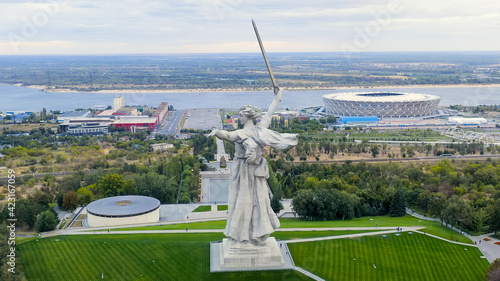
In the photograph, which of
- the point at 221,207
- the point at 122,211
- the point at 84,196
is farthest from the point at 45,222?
the point at 221,207

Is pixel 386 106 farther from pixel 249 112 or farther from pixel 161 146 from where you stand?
pixel 249 112

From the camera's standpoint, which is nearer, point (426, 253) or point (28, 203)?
point (426, 253)

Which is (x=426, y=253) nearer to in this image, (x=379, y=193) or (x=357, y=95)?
(x=379, y=193)

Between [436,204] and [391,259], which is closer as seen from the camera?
[391,259]

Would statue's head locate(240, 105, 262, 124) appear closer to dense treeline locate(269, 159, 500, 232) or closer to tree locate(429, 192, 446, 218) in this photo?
dense treeline locate(269, 159, 500, 232)

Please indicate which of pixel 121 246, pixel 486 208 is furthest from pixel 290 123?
pixel 121 246

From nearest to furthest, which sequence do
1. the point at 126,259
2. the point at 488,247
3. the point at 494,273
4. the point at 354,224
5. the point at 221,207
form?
the point at 494,273 < the point at 126,259 < the point at 488,247 < the point at 354,224 < the point at 221,207

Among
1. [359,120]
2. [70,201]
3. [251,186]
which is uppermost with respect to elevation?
[251,186]
